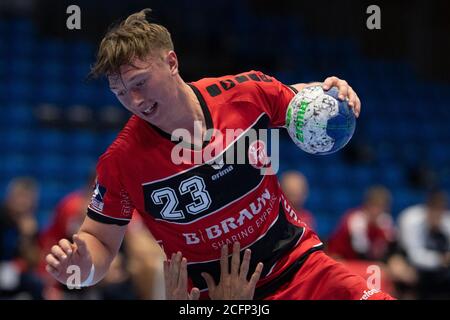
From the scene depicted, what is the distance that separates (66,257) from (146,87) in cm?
73

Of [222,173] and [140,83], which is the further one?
[222,173]

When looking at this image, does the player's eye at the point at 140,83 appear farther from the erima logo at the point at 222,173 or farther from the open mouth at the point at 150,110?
the erima logo at the point at 222,173

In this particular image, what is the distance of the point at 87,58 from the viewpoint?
448 inches

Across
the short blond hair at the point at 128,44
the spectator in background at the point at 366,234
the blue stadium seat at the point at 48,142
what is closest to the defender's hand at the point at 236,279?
the short blond hair at the point at 128,44

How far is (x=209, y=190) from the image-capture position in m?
2.91

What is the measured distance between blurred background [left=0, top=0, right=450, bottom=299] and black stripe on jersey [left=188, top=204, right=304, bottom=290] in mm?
2967

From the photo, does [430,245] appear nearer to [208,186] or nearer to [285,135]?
[285,135]

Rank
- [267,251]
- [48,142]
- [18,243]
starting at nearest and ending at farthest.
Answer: [267,251]
[18,243]
[48,142]

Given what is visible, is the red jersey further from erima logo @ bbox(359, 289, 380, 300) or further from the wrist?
erima logo @ bbox(359, 289, 380, 300)

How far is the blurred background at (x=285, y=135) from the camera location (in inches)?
280

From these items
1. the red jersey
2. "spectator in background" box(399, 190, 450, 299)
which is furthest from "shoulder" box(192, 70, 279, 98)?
"spectator in background" box(399, 190, 450, 299)

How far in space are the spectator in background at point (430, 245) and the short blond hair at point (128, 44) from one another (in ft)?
16.3

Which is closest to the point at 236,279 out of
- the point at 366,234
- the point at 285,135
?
the point at 366,234
